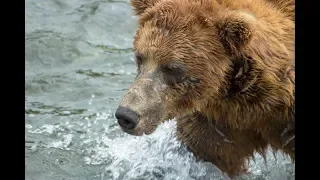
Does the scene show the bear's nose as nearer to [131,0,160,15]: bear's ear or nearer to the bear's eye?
the bear's eye

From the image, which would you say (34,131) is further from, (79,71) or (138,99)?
(138,99)

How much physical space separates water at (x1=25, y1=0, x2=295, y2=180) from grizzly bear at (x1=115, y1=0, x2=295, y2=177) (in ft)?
2.97

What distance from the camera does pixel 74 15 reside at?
797cm

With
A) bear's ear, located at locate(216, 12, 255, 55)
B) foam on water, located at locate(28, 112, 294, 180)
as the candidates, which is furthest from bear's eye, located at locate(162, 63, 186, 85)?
foam on water, located at locate(28, 112, 294, 180)

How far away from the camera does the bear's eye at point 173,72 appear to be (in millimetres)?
3408

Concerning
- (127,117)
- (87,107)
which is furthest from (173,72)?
(87,107)

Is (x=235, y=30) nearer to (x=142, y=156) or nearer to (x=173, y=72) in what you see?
(x=173, y=72)

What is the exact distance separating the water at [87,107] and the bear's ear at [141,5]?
115 cm

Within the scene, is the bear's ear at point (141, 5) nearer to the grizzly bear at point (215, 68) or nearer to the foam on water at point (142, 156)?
the grizzly bear at point (215, 68)

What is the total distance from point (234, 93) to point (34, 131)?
2.61m

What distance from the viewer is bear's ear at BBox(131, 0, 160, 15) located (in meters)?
3.78

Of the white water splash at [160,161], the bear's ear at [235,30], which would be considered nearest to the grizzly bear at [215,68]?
the bear's ear at [235,30]

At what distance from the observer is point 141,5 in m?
3.85
